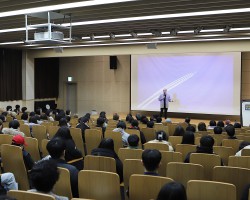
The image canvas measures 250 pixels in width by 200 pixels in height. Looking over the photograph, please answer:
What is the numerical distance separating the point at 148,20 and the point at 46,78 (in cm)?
1061

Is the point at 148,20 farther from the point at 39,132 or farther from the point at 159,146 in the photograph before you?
the point at 159,146

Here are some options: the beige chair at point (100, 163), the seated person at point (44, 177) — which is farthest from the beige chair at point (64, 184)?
the beige chair at point (100, 163)

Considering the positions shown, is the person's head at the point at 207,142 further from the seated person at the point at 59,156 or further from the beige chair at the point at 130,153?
the seated person at the point at 59,156

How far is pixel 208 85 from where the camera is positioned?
13391 millimetres

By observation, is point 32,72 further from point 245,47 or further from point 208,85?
point 245,47

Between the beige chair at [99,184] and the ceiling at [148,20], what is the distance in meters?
4.30

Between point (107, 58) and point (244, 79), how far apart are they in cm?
699

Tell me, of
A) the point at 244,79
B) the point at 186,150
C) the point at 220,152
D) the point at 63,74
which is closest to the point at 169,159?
the point at 186,150

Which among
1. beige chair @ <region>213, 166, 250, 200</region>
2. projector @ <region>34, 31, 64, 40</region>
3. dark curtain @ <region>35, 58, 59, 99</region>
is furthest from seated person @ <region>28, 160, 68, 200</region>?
dark curtain @ <region>35, 58, 59, 99</region>

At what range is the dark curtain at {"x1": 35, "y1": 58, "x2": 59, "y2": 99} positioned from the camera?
679 inches

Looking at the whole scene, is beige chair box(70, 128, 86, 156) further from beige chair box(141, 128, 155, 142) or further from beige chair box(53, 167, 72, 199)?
beige chair box(53, 167, 72, 199)

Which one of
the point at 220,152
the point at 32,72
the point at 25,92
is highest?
the point at 32,72

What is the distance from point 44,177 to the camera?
2.36m

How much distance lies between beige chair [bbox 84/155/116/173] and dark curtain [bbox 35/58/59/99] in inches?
552
